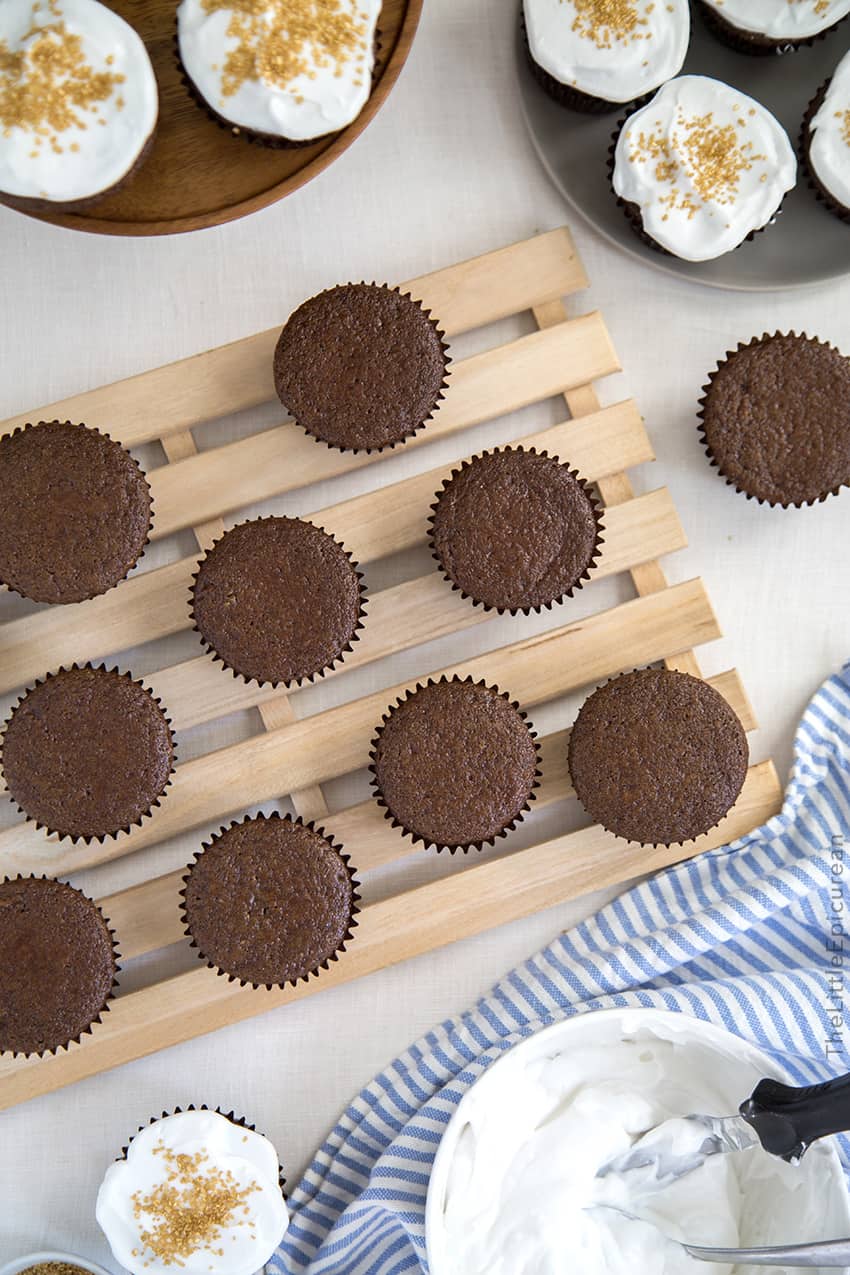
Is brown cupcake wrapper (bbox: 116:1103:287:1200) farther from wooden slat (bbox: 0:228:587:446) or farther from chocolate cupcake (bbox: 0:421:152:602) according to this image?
wooden slat (bbox: 0:228:587:446)

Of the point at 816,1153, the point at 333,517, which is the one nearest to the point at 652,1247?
the point at 816,1153

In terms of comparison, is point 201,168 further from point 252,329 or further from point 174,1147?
point 174,1147

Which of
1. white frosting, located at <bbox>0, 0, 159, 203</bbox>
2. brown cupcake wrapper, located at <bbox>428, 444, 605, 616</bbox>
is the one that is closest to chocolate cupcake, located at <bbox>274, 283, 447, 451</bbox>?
brown cupcake wrapper, located at <bbox>428, 444, 605, 616</bbox>

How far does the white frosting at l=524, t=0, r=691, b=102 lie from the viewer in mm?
1969

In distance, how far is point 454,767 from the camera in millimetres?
2053

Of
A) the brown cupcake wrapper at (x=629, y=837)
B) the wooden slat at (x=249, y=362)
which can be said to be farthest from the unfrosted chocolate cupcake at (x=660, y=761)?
the wooden slat at (x=249, y=362)

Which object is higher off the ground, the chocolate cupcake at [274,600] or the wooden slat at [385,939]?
the chocolate cupcake at [274,600]

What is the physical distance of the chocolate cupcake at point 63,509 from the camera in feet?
6.53

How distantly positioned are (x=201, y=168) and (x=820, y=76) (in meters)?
1.20

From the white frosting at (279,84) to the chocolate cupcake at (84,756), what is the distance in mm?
987

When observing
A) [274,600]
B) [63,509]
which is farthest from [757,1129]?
[63,509]

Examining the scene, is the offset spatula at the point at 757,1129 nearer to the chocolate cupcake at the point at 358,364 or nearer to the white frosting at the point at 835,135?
the chocolate cupcake at the point at 358,364

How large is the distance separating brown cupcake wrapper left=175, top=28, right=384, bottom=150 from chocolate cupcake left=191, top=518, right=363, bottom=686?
2.08 feet

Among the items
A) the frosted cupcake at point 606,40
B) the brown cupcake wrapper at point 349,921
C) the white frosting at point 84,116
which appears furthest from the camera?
the brown cupcake wrapper at point 349,921
